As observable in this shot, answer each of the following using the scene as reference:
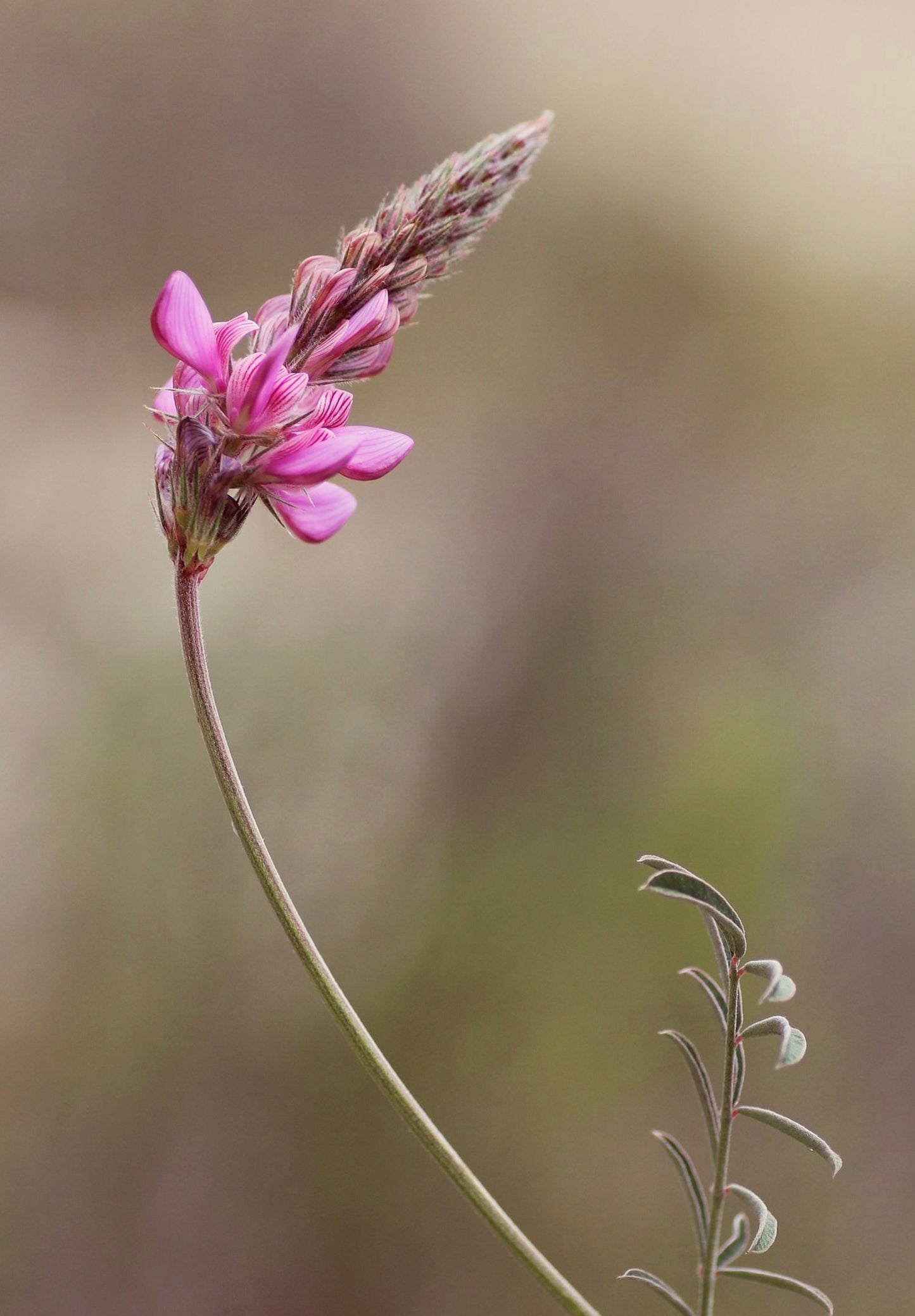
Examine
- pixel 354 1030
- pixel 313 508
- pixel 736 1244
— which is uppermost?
pixel 313 508

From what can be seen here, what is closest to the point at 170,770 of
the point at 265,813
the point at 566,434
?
the point at 265,813

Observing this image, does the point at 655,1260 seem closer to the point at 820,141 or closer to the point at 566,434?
the point at 566,434

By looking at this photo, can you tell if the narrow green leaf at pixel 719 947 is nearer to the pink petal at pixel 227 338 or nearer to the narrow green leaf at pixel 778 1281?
the narrow green leaf at pixel 778 1281

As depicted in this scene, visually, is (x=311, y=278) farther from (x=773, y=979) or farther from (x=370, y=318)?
(x=773, y=979)

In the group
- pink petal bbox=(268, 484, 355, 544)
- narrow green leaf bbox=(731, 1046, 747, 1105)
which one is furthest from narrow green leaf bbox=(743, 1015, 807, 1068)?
pink petal bbox=(268, 484, 355, 544)

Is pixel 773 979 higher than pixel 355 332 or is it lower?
lower

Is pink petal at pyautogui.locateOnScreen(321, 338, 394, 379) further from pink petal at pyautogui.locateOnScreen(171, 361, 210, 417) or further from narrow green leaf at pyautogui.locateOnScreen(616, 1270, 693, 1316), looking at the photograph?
narrow green leaf at pyautogui.locateOnScreen(616, 1270, 693, 1316)

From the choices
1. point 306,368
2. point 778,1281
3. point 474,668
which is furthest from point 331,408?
point 474,668
